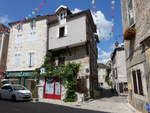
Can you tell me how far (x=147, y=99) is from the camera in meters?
6.39

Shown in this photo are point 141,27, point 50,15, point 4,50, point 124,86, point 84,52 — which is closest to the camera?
point 141,27

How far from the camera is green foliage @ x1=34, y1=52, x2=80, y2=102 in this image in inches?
506

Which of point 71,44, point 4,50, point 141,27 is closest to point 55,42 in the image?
point 71,44

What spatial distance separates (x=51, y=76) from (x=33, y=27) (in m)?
7.67

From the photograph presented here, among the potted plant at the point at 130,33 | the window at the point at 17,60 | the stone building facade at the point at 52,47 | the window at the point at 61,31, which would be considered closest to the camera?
the potted plant at the point at 130,33

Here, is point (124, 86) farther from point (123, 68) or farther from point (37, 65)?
point (37, 65)

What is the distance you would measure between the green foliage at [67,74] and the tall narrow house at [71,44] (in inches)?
26.4

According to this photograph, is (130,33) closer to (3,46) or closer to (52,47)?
(52,47)

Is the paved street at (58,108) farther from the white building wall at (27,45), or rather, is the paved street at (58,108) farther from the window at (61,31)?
the window at (61,31)

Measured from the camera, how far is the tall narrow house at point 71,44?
1387cm

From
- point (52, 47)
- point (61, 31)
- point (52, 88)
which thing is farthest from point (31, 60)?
point (61, 31)

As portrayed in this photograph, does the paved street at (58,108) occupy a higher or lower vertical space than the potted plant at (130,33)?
lower

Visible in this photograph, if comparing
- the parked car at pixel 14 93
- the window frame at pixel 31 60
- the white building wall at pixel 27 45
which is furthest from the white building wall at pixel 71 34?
the parked car at pixel 14 93

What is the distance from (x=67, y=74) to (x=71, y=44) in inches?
133
